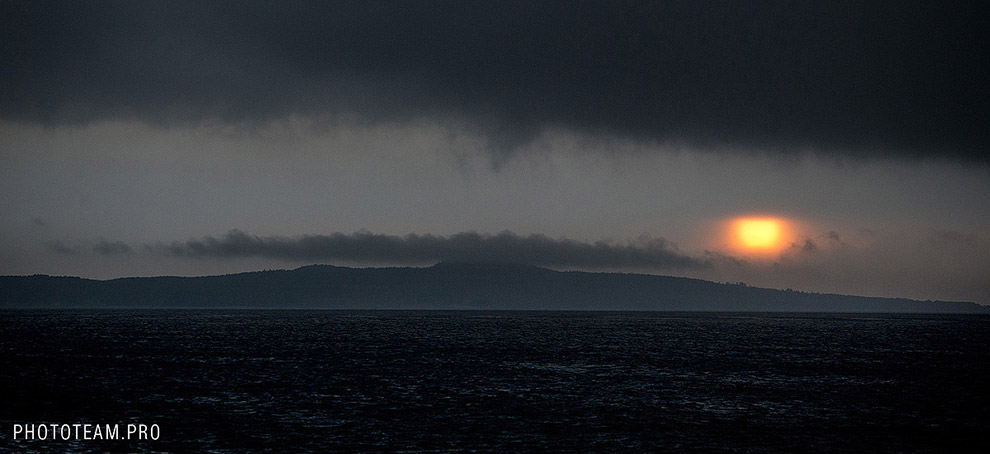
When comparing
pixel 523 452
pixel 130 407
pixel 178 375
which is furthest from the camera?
pixel 178 375

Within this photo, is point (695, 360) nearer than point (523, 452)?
No

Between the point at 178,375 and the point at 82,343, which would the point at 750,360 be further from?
the point at 82,343

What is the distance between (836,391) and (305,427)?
49850 millimetres

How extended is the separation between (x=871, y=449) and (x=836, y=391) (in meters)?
29.5

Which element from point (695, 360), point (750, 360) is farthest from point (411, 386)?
point (750, 360)

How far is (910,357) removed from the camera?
403 feet

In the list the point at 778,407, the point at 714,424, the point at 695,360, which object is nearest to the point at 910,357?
the point at 695,360

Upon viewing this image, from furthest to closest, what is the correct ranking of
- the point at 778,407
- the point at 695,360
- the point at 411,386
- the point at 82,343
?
the point at 82,343 → the point at 695,360 → the point at 411,386 → the point at 778,407

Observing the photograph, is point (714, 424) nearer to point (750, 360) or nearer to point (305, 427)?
point (305, 427)

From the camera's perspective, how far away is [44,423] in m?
52.4

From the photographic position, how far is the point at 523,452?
45250 millimetres

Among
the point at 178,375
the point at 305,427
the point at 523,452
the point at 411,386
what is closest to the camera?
the point at 523,452

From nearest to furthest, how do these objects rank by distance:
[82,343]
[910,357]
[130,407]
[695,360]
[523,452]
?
[523,452] → [130,407] → [695,360] → [910,357] → [82,343]

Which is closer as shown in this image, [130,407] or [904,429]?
[904,429]
